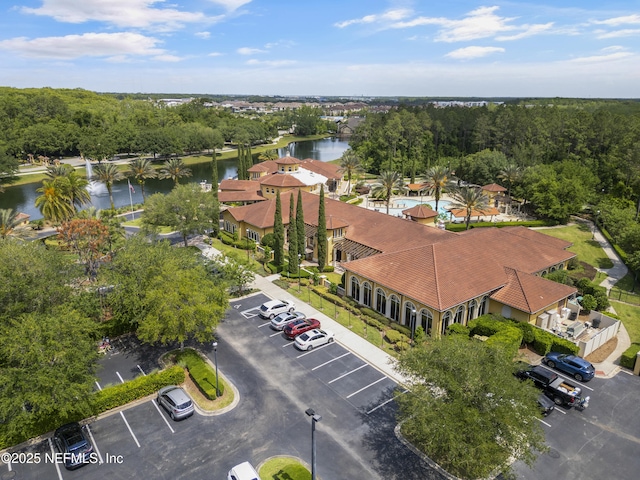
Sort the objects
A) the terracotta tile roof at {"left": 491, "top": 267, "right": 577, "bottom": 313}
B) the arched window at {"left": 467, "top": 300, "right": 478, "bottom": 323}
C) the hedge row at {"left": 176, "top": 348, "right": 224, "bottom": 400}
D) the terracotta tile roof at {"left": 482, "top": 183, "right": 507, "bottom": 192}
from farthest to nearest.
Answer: the terracotta tile roof at {"left": 482, "top": 183, "right": 507, "bottom": 192}, the arched window at {"left": 467, "top": 300, "right": 478, "bottom": 323}, the terracotta tile roof at {"left": 491, "top": 267, "right": 577, "bottom": 313}, the hedge row at {"left": 176, "top": 348, "right": 224, "bottom": 400}

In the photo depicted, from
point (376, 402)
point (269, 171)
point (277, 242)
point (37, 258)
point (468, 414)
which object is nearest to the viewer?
point (468, 414)

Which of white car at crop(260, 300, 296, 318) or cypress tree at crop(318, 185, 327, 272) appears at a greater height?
cypress tree at crop(318, 185, 327, 272)

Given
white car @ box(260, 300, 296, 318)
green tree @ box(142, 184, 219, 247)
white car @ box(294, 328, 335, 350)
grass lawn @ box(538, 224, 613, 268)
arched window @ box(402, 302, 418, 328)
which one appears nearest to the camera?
white car @ box(294, 328, 335, 350)

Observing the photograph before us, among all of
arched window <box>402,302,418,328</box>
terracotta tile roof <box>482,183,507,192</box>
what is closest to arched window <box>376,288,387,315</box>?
arched window <box>402,302,418,328</box>

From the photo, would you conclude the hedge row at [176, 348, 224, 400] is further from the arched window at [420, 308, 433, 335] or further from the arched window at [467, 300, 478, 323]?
the arched window at [467, 300, 478, 323]

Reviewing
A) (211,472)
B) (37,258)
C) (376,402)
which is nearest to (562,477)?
(376,402)

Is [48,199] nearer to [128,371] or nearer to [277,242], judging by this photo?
[277,242]

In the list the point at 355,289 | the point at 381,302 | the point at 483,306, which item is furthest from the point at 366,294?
the point at 483,306
